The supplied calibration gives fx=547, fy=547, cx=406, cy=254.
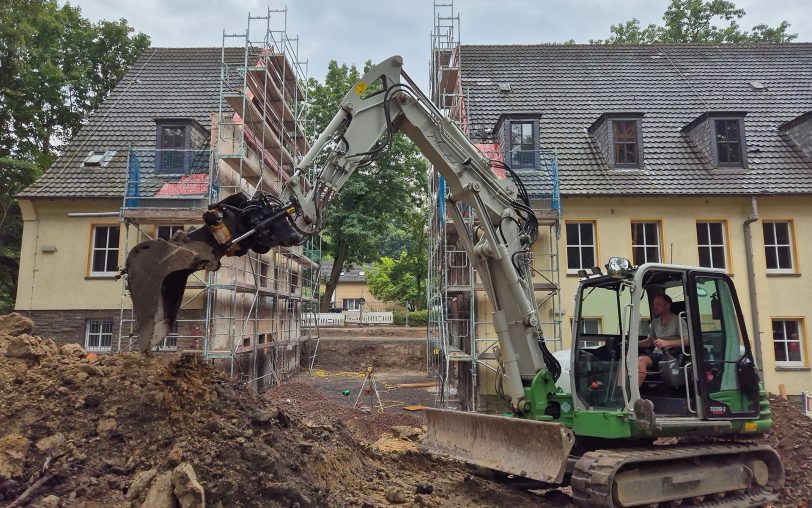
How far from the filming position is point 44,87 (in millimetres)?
18625

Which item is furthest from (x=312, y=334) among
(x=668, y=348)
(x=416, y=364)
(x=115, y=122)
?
(x=668, y=348)

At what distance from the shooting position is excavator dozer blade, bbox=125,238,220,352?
16.6ft

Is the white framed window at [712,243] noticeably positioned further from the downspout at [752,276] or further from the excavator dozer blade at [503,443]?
the excavator dozer blade at [503,443]

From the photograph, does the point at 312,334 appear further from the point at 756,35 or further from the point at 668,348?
the point at 756,35

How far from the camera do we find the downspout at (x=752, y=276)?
13102 mm

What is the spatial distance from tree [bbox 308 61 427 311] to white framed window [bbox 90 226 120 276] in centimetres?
1092

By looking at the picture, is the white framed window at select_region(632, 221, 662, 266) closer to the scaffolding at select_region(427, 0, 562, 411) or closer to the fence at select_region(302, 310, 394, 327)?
the scaffolding at select_region(427, 0, 562, 411)

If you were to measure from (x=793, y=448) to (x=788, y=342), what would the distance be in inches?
254

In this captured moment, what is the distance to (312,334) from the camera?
920 inches

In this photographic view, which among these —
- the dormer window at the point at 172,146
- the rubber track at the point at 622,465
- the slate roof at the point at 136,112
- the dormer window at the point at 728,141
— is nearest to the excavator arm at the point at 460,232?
the rubber track at the point at 622,465

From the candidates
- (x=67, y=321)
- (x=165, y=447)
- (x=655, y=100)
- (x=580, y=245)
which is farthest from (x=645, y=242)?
(x=67, y=321)

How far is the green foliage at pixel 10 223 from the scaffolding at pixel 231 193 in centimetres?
569

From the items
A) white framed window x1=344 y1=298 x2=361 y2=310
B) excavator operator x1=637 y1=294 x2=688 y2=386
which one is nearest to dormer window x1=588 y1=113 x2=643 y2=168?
excavator operator x1=637 y1=294 x2=688 y2=386

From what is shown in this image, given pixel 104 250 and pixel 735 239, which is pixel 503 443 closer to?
pixel 735 239
